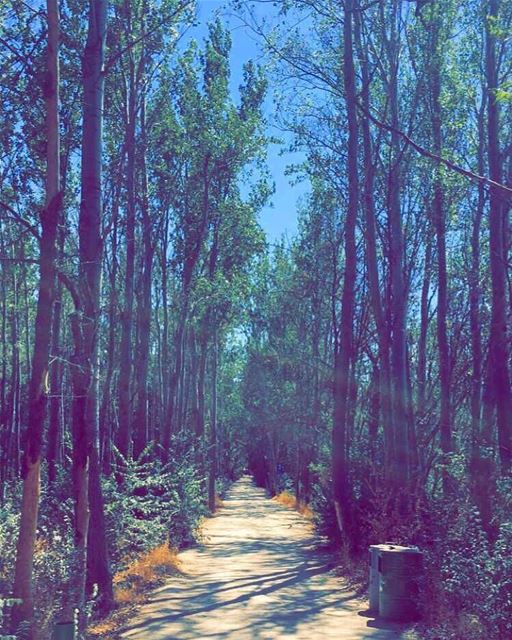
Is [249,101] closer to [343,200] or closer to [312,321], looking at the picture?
[343,200]

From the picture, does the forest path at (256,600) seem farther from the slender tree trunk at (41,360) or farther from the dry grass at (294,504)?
the dry grass at (294,504)

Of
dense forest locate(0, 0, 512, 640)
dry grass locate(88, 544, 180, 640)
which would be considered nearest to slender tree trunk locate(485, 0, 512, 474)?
dense forest locate(0, 0, 512, 640)

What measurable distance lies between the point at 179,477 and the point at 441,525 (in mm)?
10613

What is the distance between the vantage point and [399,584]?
10.1m

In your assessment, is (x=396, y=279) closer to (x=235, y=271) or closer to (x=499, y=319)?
(x=499, y=319)

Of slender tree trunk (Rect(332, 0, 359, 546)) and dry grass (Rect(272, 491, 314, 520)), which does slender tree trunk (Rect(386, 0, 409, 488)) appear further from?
dry grass (Rect(272, 491, 314, 520))

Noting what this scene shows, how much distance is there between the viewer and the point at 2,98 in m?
12.7

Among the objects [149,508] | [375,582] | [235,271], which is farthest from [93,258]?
[235,271]

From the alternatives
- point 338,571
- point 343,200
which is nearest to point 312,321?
point 343,200

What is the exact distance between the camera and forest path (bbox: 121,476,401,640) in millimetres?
9547

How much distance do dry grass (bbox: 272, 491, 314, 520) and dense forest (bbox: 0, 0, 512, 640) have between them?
82.4 inches

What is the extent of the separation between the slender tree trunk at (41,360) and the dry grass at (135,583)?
80.7 inches

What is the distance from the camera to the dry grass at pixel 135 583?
9828 mm

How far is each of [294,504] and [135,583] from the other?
27154 mm
